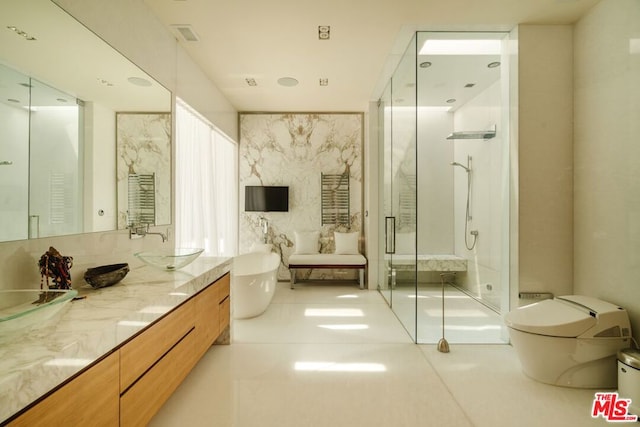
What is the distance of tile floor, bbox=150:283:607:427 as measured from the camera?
5.97 ft

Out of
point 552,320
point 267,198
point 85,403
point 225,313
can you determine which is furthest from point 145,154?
point 552,320

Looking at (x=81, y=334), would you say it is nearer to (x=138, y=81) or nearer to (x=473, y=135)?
(x=138, y=81)

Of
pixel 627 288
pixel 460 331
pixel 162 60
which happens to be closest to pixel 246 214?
pixel 162 60

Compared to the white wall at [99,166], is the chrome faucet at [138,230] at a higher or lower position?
lower

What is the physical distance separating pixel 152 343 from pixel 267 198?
3696 mm

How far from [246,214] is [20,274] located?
3.87 metres

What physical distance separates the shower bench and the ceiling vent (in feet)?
10.7

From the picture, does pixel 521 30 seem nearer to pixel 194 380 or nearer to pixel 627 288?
pixel 627 288

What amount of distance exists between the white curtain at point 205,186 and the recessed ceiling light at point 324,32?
161 centimetres

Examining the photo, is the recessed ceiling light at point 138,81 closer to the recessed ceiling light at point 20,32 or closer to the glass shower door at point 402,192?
the recessed ceiling light at point 20,32

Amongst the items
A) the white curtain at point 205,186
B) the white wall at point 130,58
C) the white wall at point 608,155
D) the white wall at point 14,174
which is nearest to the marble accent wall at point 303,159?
the white curtain at point 205,186

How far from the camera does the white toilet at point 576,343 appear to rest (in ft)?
6.78

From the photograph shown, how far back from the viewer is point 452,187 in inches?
132

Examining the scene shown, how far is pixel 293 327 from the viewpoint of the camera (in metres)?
3.23
